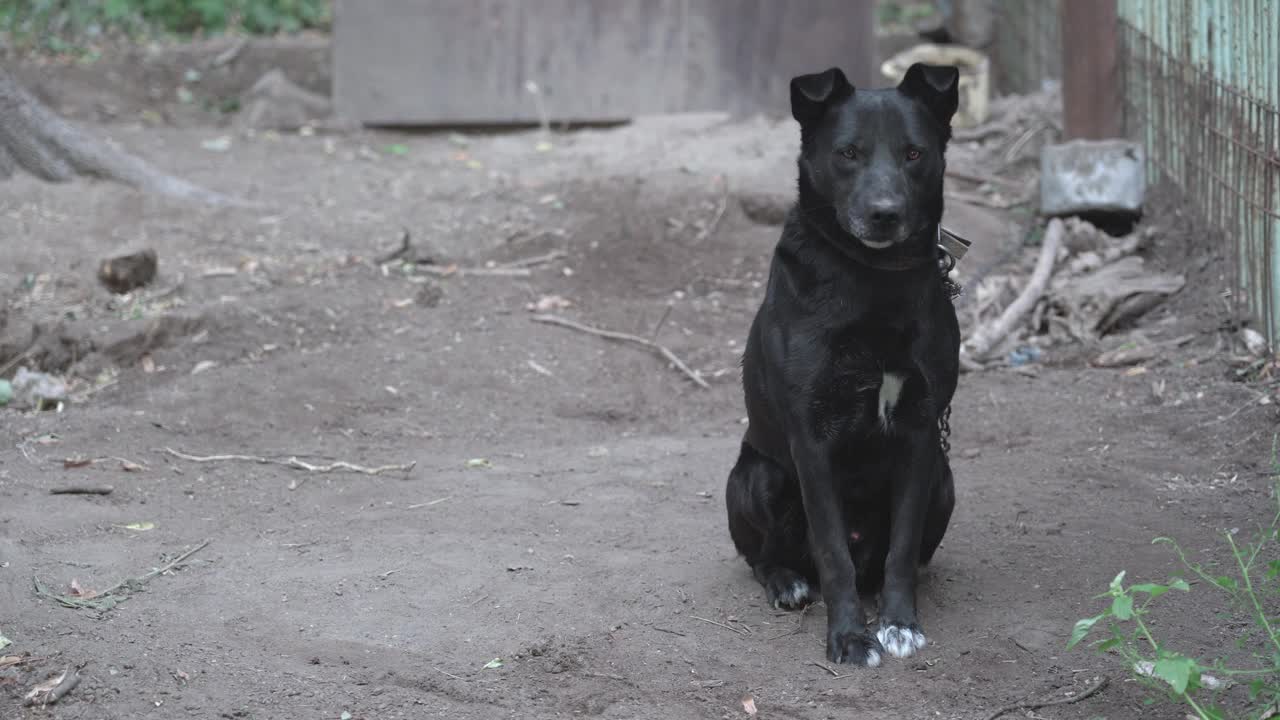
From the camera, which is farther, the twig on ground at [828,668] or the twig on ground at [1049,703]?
the twig on ground at [828,668]

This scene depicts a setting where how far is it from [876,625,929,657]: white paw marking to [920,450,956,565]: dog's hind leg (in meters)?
0.32

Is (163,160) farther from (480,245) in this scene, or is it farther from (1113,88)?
(1113,88)

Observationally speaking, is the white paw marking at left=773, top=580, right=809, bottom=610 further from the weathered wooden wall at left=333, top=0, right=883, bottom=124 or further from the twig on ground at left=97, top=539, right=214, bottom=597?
the weathered wooden wall at left=333, top=0, right=883, bottom=124

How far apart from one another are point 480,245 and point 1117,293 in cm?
349

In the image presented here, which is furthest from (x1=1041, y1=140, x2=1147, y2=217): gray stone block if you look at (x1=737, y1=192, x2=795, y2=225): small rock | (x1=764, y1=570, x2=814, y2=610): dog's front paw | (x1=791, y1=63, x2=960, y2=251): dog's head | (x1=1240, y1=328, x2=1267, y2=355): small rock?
(x1=764, y1=570, x2=814, y2=610): dog's front paw

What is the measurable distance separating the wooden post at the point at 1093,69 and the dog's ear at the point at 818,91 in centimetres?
449

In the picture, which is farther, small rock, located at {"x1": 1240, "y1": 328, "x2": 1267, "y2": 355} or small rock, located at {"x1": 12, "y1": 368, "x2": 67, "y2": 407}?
small rock, located at {"x1": 12, "y1": 368, "x2": 67, "y2": 407}

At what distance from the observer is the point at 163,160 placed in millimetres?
8727

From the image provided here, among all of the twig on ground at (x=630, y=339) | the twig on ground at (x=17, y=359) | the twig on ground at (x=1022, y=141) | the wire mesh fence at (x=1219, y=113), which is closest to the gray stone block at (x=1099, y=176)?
the wire mesh fence at (x=1219, y=113)

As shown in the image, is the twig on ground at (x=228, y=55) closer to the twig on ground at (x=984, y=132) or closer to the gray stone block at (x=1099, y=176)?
the twig on ground at (x=984, y=132)

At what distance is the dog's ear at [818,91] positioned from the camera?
11.2 ft

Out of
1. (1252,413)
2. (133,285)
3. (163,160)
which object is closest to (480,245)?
(133,285)

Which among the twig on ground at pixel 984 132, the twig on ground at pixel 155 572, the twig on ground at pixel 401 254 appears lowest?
the twig on ground at pixel 155 572

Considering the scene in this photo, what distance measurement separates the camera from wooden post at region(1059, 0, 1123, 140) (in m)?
7.38
